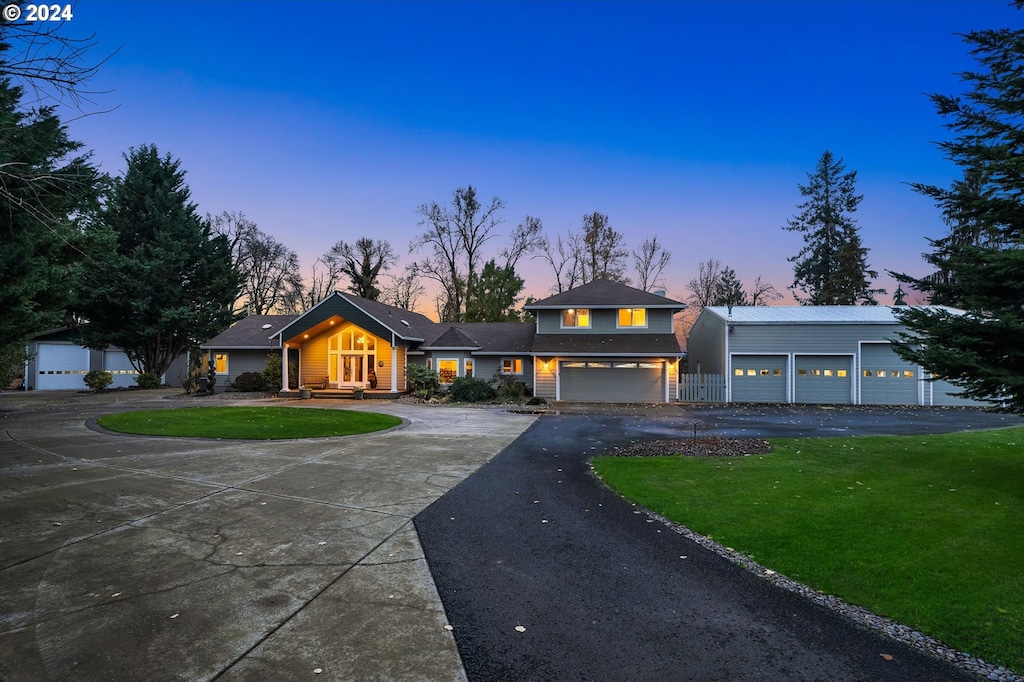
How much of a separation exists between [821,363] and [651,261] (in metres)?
20.3

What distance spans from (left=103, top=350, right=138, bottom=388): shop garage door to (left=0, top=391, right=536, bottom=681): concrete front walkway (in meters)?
28.7

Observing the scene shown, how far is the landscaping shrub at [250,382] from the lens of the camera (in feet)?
93.0

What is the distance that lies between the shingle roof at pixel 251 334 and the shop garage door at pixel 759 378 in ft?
86.5

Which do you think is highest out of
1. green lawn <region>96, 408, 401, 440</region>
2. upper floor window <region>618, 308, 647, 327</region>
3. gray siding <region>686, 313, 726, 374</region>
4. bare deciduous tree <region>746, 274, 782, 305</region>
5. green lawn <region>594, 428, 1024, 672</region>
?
bare deciduous tree <region>746, 274, 782, 305</region>

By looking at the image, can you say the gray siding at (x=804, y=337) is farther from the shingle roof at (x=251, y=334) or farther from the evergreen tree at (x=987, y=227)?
the shingle roof at (x=251, y=334)

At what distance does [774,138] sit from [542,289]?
2383cm

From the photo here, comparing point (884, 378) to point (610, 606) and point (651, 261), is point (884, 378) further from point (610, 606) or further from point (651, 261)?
point (610, 606)

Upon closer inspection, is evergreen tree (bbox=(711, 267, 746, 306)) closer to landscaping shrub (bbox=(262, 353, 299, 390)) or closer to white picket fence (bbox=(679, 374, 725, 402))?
white picket fence (bbox=(679, 374, 725, 402))

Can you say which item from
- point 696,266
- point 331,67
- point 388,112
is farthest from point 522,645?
point 696,266

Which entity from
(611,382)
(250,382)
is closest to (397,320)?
(250,382)

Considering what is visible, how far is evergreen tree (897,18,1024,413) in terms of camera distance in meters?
6.59

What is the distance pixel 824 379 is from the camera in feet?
78.4

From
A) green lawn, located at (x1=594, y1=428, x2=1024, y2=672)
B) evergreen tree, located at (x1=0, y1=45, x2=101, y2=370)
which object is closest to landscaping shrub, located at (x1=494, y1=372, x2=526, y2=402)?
green lawn, located at (x1=594, y1=428, x2=1024, y2=672)

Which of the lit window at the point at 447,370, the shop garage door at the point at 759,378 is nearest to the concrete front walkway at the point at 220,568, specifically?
the lit window at the point at 447,370
